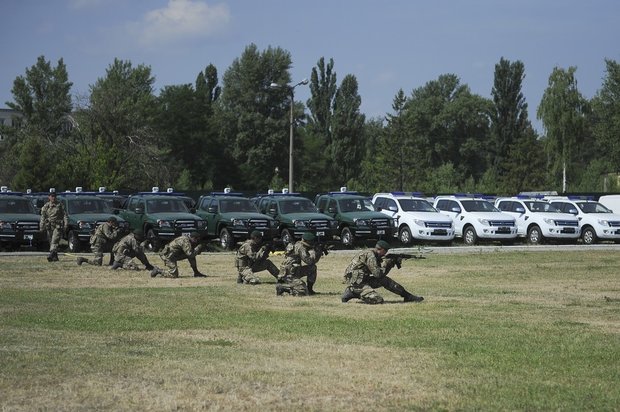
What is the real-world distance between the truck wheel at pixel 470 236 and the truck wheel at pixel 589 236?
4287mm

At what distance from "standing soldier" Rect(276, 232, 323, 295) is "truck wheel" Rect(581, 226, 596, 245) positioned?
20253 millimetres

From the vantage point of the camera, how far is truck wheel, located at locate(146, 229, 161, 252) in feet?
96.4

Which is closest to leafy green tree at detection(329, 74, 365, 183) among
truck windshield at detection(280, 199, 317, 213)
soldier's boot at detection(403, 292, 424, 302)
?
truck windshield at detection(280, 199, 317, 213)

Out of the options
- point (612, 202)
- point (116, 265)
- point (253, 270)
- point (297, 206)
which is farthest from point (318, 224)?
point (612, 202)

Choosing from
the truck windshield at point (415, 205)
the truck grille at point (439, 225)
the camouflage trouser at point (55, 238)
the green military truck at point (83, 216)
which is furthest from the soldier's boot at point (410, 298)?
the truck windshield at point (415, 205)

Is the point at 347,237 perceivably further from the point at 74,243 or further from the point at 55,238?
the point at 55,238

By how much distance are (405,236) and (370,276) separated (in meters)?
17.9

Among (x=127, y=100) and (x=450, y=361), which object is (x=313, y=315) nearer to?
(x=450, y=361)

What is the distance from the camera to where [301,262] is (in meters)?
17.9

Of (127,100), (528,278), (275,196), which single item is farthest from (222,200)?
(127,100)

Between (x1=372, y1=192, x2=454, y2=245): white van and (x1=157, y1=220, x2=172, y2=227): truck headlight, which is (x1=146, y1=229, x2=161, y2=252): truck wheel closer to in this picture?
(x1=157, y1=220, x2=172, y2=227): truck headlight

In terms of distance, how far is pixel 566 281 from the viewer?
20766mm

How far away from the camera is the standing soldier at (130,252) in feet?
75.4

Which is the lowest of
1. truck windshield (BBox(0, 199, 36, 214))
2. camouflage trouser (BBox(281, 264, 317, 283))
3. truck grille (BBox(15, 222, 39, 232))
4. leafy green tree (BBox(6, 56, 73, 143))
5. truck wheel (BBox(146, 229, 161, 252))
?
camouflage trouser (BBox(281, 264, 317, 283))
